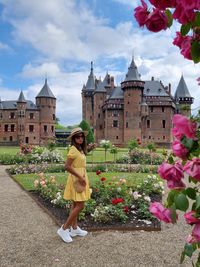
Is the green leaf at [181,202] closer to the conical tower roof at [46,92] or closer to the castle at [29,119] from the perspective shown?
the castle at [29,119]

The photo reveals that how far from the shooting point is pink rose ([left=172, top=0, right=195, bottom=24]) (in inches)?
46.7

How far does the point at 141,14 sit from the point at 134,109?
56655 mm

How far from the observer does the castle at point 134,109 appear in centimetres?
5738

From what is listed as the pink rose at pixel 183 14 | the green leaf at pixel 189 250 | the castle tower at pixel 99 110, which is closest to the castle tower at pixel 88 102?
the castle tower at pixel 99 110

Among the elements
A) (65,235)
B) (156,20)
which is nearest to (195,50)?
(156,20)

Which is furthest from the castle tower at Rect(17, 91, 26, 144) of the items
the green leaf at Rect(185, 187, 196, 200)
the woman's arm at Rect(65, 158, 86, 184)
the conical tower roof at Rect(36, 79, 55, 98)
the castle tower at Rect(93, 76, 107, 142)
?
the green leaf at Rect(185, 187, 196, 200)

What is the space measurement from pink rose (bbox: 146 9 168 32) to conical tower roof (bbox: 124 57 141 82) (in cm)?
5592

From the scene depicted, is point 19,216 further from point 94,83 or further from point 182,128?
point 94,83

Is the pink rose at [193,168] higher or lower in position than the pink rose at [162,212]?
higher

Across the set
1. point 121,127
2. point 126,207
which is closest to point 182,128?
point 126,207

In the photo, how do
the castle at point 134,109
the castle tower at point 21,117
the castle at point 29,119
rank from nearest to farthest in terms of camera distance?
the castle at point 134,109 < the castle tower at point 21,117 < the castle at point 29,119

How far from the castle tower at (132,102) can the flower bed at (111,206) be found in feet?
154

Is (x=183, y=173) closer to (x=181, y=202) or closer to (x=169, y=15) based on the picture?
(x=181, y=202)

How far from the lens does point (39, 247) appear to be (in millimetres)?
5652
